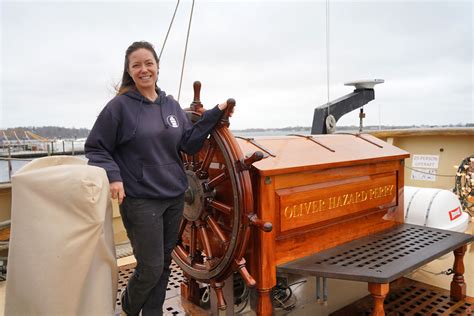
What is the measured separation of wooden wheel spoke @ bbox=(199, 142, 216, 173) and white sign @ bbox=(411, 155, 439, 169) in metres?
3.74

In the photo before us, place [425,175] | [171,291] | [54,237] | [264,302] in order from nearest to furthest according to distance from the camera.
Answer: [54,237]
[264,302]
[171,291]
[425,175]

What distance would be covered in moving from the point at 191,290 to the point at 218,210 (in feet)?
2.15

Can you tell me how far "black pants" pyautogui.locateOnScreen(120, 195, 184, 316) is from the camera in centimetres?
158

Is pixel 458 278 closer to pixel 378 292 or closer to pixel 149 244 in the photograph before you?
pixel 378 292

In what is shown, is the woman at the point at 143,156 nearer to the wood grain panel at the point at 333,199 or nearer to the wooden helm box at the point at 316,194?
the wooden helm box at the point at 316,194

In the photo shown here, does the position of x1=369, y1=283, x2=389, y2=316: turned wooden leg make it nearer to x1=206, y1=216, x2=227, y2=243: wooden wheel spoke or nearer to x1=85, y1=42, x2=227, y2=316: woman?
x1=206, y1=216, x2=227, y2=243: wooden wheel spoke

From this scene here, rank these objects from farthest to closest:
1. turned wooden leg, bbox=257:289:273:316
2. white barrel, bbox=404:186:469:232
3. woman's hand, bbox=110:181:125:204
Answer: white barrel, bbox=404:186:469:232 < turned wooden leg, bbox=257:289:273:316 < woman's hand, bbox=110:181:125:204

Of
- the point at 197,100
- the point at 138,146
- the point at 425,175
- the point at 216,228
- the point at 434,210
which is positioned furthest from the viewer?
the point at 425,175

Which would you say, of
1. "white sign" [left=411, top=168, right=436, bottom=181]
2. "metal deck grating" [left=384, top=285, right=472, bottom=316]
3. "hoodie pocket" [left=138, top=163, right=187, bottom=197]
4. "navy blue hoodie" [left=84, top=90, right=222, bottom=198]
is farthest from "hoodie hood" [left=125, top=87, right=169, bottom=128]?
"white sign" [left=411, top=168, right=436, bottom=181]

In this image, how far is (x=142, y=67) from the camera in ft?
5.17

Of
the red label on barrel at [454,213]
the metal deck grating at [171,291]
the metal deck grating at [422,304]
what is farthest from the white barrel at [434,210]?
the metal deck grating at [171,291]

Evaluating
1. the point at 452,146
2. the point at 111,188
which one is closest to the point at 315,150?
the point at 111,188

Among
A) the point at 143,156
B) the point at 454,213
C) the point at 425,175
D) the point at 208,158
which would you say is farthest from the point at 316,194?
the point at 425,175

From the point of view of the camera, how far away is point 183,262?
7.15ft
